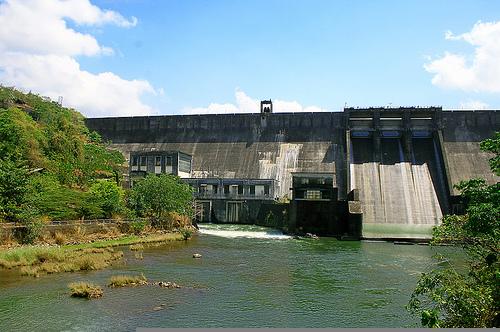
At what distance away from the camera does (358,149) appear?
56938mm

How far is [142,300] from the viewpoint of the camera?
17.6 metres

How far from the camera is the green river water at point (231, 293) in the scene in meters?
15.3

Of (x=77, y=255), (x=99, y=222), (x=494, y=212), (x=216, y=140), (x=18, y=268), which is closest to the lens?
(x=494, y=212)

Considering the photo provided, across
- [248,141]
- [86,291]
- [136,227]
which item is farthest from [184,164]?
[86,291]

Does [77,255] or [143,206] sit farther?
[143,206]

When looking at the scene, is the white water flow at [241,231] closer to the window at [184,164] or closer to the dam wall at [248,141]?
the dam wall at [248,141]

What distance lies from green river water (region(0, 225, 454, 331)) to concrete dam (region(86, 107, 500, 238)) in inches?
673

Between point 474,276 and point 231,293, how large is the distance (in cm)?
1094

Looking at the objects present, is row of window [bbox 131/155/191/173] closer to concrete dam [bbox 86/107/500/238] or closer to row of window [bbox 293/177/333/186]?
concrete dam [bbox 86/107/500/238]

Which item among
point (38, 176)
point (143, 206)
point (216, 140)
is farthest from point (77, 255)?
point (216, 140)

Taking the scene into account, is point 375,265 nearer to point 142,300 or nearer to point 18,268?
point 142,300

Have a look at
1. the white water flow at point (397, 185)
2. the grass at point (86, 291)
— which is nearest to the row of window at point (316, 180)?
the white water flow at point (397, 185)

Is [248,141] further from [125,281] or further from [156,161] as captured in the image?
[125,281]

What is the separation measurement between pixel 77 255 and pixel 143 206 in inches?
651
